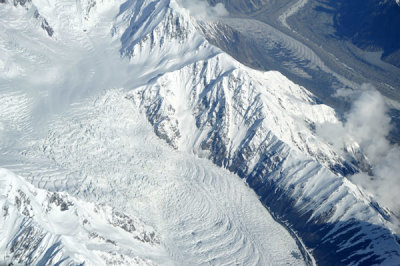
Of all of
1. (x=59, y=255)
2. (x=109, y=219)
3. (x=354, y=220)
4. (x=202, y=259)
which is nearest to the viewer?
(x=59, y=255)

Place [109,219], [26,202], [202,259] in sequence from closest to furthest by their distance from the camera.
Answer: [26,202], [109,219], [202,259]

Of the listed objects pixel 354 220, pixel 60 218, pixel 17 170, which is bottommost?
pixel 17 170

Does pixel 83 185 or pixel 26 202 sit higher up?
pixel 26 202

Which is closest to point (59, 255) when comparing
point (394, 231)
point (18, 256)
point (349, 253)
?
point (18, 256)

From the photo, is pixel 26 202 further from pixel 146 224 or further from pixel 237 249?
pixel 237 249

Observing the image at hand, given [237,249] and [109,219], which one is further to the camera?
[237,249]

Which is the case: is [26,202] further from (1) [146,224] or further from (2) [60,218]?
(1) [146,224]

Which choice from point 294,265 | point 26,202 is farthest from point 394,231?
point 26,202

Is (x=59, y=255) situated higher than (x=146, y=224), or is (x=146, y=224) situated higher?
(x=59, y=255)

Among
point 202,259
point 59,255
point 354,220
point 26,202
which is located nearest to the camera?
point 59,255
